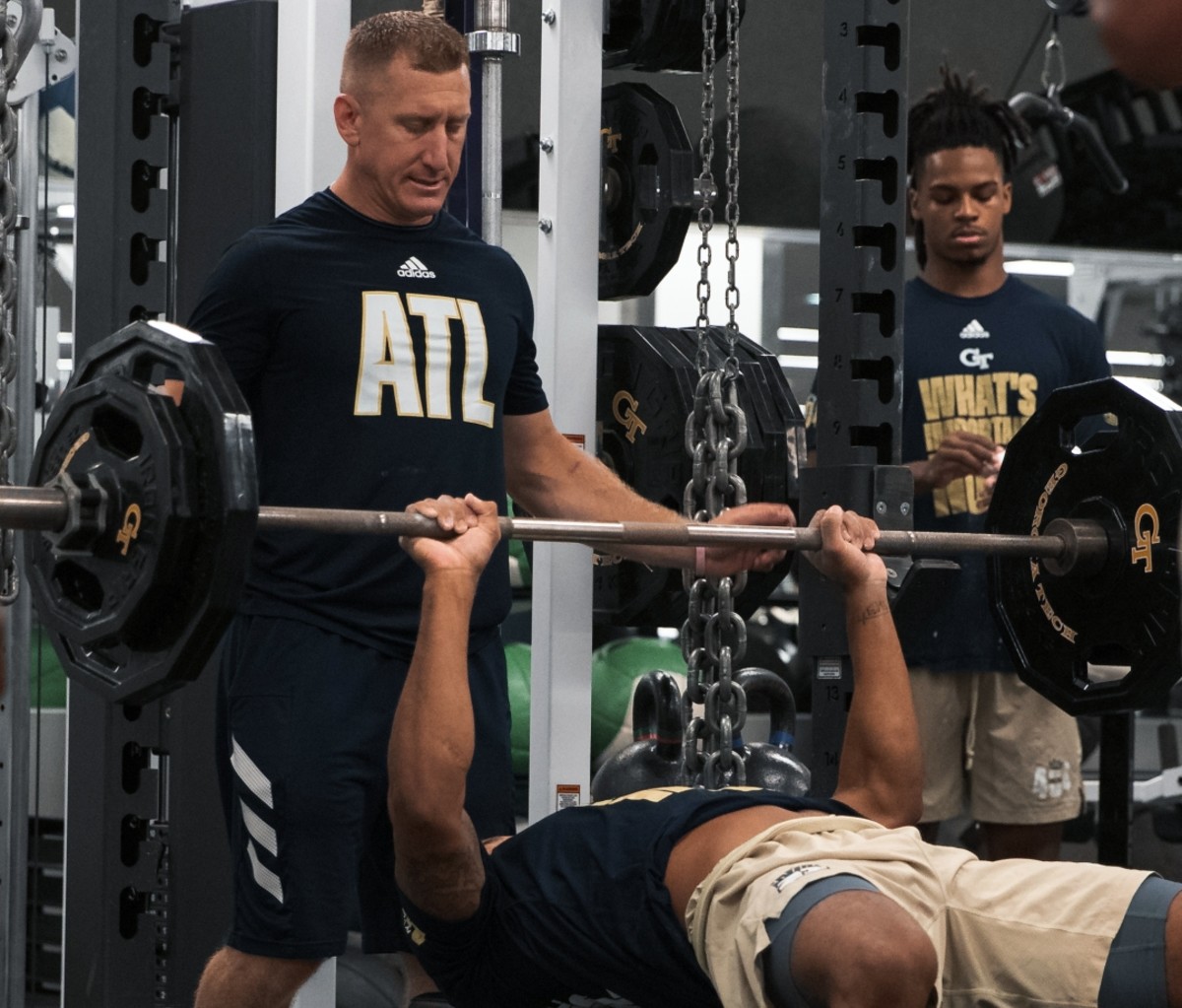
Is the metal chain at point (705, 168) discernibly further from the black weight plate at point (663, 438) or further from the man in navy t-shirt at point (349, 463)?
the man in navy t-shirt at point (349, 463)

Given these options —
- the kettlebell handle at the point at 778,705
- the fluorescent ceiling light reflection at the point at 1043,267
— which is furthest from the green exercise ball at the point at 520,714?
the fluorescent ceiling light reflection at the point at 1043,267

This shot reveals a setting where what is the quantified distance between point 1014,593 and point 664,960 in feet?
3.27

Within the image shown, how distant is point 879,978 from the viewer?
1726 millimetres

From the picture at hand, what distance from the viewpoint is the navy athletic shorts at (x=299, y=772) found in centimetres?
232

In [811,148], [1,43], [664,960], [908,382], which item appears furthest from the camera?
[811,148]

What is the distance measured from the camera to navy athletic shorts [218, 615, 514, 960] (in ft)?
7.60

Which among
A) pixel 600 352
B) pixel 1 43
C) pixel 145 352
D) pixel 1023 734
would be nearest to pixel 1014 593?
pixel 1023 734

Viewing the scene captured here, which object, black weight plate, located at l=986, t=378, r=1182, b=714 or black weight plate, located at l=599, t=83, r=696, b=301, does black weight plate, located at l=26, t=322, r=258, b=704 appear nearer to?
black weight plate, located at l=599, t=83, r=696, b=301

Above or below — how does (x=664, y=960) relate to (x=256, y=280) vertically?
below

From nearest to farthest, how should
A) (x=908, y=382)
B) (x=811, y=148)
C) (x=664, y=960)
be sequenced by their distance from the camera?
(x=664, y=960) < (x=908, y=382) < (x=811, y=148)

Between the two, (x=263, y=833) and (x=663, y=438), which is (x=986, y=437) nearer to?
(x=663, y=438)

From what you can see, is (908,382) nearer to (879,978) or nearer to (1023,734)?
(1023,734)

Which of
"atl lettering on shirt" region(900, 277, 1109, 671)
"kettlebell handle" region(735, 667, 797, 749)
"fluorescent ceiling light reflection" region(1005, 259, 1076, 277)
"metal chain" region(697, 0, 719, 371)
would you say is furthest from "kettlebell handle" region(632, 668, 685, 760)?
"fluorescent ceiling light reflection" region(1005, 259, 1076, 277)

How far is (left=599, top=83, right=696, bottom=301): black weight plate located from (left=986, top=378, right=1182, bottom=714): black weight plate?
68 centimetres
